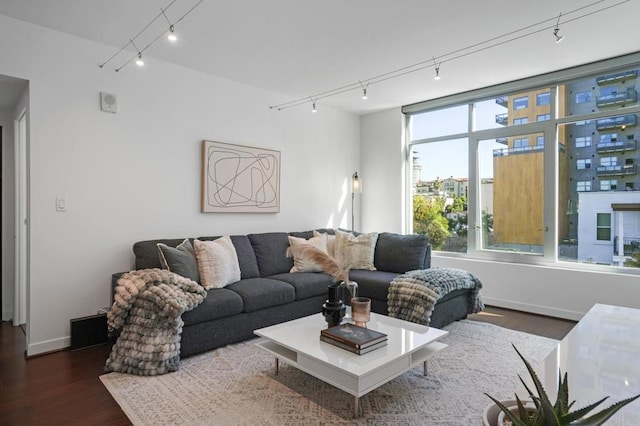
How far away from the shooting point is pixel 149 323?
255 cm

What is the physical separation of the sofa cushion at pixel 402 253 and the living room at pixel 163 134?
1.05 metres

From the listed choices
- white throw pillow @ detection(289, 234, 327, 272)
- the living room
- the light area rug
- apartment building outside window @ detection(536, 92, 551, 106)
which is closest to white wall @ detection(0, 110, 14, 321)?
the living room

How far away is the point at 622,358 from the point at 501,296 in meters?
3.18

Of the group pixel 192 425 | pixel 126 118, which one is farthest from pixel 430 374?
pixel 126 118

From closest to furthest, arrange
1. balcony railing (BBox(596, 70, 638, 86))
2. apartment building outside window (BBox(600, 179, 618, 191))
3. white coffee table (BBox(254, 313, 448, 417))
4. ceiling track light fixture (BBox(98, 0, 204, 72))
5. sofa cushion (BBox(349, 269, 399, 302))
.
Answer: white coffee table (BBox(254, 313, 448, 417)) < ceiling track light fixture (BBox(98, 0, 204, 72)) < sofa cushion (BBox(349, 269, 399, 302)) < balcony railing (BBox(596, 70, 638, 86)) < apartment building outside window (BBox(600, 179, 618, 191))

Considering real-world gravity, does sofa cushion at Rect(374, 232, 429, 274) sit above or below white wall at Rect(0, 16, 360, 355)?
below

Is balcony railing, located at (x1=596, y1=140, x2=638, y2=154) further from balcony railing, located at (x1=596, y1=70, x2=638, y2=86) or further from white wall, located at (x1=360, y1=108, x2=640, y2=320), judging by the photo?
white wall, located at (x1=360, y1=108, x2=640, y2=320)

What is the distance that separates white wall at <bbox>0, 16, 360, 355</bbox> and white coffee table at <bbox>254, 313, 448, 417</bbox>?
71.7 inches

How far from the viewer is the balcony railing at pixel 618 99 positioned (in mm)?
3658

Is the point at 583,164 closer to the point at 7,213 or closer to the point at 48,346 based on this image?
the point at 48,346

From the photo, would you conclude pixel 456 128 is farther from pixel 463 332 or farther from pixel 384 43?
pixel 463 332

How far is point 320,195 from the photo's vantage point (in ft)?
17.1

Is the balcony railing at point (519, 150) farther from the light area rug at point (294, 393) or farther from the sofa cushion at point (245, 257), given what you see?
the sofa cushion at point (245, 257)

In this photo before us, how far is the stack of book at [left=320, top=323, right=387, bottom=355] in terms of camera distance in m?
2.11
